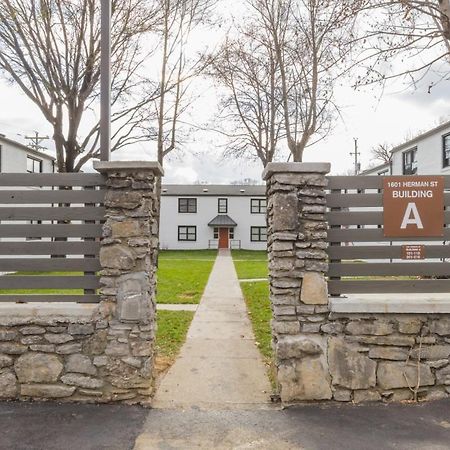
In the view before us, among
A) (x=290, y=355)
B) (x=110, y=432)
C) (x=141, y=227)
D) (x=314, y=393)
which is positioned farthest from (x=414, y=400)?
(x=141, y=227)

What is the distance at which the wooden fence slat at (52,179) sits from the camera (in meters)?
4.42

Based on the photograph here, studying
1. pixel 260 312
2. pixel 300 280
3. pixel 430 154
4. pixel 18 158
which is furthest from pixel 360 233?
pixel 18 158

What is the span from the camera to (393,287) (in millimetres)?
4453

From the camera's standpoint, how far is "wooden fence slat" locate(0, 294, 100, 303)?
174 inches

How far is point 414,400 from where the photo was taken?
167 inches

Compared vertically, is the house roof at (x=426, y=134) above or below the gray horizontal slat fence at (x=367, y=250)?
above

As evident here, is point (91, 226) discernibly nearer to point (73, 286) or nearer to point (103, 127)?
point (73, 286)

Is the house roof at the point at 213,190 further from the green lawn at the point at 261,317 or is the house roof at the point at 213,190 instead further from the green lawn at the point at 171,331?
the green lawn at the point at 171,331

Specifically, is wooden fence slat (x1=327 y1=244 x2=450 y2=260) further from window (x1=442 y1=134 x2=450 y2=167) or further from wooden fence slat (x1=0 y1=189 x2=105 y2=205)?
window (x1=442 y1=134 x2=450 y2=167)

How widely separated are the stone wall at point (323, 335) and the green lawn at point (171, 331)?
6.85ft

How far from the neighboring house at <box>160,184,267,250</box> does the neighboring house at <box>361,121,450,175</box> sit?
17.1 metres

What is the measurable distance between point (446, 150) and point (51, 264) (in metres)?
22.5

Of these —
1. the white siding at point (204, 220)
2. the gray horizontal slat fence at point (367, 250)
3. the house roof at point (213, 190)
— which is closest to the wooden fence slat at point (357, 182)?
the gray horizontal slat fence at point (367, 250)

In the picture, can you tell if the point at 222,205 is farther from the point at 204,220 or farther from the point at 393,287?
the point at 393,287
